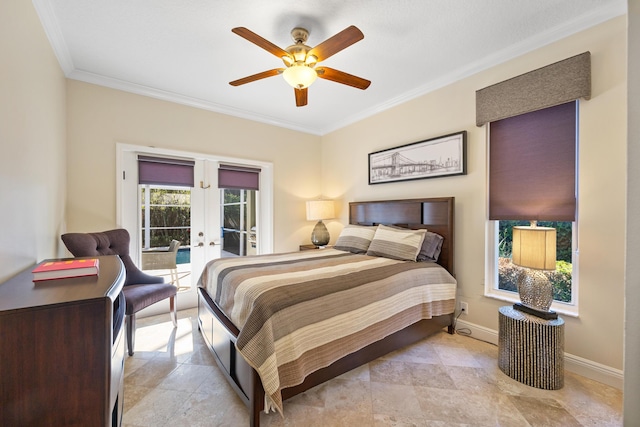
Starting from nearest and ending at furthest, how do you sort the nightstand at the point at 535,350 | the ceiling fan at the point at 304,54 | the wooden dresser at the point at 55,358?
the wooden dresser at the point at 55,358 < the ceiling fan at the point at 304,54 < the nightstand at the point at 535,350

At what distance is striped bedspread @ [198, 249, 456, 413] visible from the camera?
1.44 meters

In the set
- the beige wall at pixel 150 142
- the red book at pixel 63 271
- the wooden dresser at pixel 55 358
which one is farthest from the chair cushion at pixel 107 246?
the wooden dresser at pixel 55 358

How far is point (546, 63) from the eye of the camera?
7.09ft

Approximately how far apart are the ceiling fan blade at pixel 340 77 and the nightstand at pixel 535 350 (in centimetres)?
218

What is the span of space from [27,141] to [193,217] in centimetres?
188

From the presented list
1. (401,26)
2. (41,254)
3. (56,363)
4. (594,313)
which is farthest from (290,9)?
(594,313)

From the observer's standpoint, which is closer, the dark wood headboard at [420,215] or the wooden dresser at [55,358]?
the wooden dresser at [55,358]

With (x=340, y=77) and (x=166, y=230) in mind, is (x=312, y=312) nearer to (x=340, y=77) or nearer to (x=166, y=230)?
(x=340, y=77)

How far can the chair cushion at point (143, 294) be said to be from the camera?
2139mm

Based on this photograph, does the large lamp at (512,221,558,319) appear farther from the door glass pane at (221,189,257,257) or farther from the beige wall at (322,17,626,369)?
the door glass pane at (221,189,257,257)

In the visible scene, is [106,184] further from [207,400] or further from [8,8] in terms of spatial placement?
[207,400]

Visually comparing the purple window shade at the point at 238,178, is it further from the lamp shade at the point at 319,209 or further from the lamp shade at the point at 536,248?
the lamp shade at the point at 536,248

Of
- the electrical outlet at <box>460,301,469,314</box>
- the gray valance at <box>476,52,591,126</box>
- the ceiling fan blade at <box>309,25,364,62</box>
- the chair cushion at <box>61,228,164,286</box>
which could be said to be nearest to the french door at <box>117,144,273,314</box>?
the chair cushion at <box>61,228,164,286</box>

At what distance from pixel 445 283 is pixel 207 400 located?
7.20 ft
